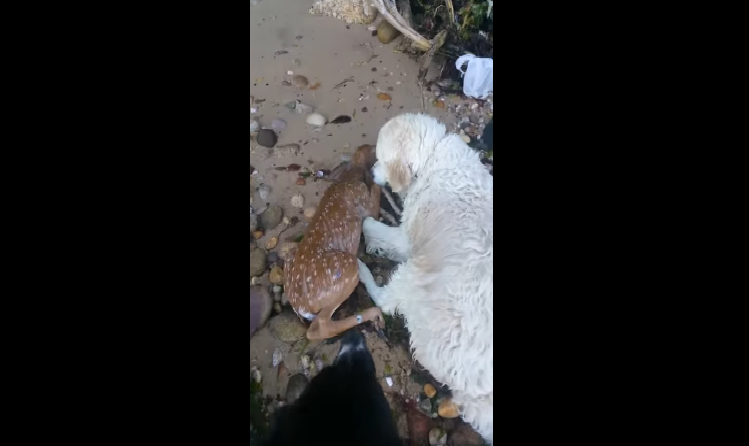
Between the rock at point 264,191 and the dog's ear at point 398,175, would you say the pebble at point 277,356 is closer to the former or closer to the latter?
the rock at point 264,191

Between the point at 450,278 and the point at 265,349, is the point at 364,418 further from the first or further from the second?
the point at 450,278

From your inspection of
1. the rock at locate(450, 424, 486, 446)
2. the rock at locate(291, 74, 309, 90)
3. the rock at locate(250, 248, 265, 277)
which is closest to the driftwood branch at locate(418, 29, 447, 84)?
the rock at locate(291, 74, 309, 90)

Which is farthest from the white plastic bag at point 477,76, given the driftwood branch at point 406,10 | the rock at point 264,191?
the rock at point 264,191

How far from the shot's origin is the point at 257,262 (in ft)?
4.14

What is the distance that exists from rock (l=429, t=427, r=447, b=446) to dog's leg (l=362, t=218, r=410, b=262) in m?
0.54

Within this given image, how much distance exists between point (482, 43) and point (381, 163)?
635mm

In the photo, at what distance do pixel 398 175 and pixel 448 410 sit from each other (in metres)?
0.84

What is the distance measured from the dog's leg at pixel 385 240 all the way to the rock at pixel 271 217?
0.30 metres

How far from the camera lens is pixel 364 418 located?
3.62 ft

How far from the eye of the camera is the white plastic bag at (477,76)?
147cm

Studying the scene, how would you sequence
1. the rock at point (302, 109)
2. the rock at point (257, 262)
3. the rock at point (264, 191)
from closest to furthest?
the rock at point (257, 262), the rock at point (264, 191), the rock at point (302, 109)

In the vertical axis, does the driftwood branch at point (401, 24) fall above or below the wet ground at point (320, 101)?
above

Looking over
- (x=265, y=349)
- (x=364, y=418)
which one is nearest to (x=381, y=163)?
(x=265, y=349)

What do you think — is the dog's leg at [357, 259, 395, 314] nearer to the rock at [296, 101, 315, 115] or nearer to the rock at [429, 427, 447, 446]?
the rock at [429, 427, 447, 446]
